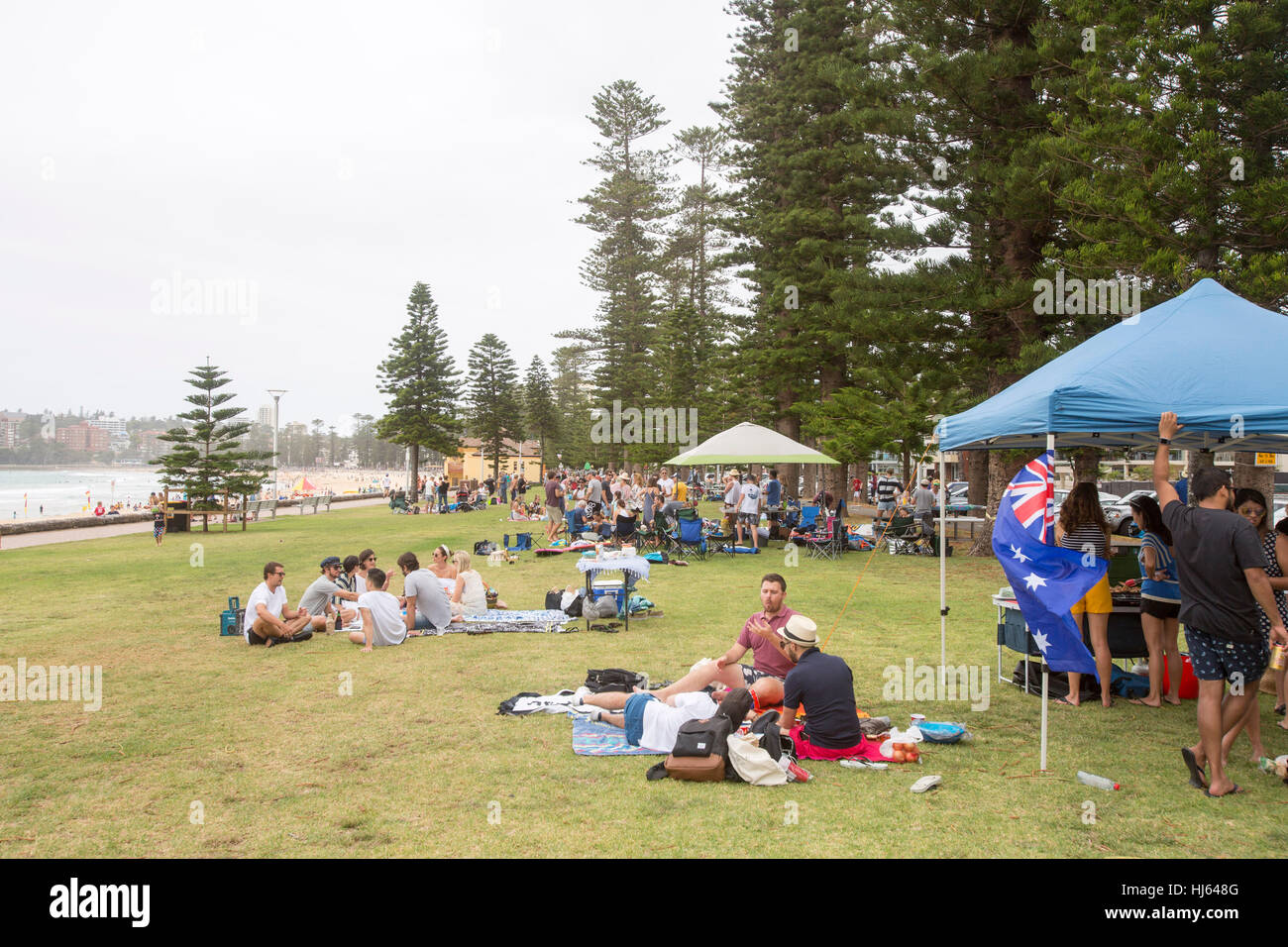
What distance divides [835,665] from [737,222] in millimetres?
23100

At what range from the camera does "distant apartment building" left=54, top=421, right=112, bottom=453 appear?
158m

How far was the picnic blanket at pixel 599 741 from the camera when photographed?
489cm

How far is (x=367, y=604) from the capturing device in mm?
7961

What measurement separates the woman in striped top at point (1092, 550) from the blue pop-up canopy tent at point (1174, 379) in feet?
2.93

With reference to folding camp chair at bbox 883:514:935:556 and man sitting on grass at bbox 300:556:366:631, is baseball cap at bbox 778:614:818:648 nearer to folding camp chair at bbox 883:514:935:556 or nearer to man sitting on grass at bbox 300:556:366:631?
man sitting on grass at bbox 300:556:366:631

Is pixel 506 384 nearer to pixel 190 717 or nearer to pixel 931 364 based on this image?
pixel 931 364

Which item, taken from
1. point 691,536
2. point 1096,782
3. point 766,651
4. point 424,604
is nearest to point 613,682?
point 766,651

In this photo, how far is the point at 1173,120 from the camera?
1052 cm

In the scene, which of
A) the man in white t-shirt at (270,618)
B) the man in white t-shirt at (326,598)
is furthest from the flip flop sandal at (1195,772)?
the man in white t-shirt at (326,598)

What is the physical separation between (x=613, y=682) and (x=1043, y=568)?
3.08 metres

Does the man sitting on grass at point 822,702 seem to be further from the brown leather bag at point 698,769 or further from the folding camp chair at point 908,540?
the folding camp chair at point 908,540

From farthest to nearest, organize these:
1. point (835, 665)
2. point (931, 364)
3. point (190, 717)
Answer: point (931, 364) < point (190, 717) < point (835, 665)

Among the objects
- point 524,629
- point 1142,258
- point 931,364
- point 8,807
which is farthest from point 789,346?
point 8,807

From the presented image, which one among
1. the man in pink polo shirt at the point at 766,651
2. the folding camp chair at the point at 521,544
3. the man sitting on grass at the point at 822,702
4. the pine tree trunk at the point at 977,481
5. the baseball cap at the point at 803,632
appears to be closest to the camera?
the man sitting on grass at the point at 822,702
